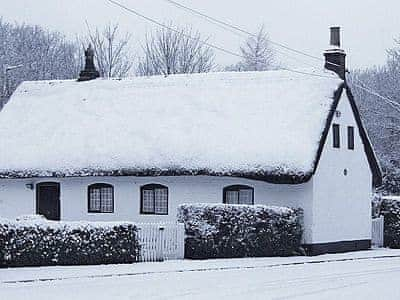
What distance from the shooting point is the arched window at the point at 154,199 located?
34.7 metres

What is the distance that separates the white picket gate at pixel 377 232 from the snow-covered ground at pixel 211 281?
881cm

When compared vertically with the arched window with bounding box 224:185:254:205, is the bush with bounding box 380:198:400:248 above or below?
below

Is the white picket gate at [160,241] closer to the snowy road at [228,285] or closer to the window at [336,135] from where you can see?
the snowy road at [228,285]

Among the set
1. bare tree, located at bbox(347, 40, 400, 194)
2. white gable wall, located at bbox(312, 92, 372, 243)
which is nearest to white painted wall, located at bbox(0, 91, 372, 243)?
white gable wall, located at bbox(312, 92, 372, 243)

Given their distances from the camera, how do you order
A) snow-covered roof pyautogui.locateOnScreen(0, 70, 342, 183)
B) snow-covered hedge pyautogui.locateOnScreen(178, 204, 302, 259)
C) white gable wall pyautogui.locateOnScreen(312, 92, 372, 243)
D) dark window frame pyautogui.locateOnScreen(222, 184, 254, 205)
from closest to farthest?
snow-covered hedge pyautogui.locateOnScreen(178, 204, 302, 259), snow-covered roof pyautogui.locateOnScreen(0, 70, 342, 183), dark window frame pyautogui.locateOnScreen(222, 184, 254, 205), white gable wall pyautogui.locateOnScreen(312, 92, 372, 243)

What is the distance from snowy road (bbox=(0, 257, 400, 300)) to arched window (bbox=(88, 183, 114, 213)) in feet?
34.4

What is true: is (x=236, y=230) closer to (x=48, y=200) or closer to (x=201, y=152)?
(x=201, y=152)

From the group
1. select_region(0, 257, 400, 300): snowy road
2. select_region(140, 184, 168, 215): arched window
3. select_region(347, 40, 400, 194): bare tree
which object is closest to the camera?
select_region(0, 257, 400, 300): snowy road

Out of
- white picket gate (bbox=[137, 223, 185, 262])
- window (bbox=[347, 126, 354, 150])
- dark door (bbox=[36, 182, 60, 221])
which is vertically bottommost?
white picket gate (bbox=[137, 223, 185, 262])

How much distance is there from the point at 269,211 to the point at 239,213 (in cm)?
149

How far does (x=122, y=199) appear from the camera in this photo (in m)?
35.2

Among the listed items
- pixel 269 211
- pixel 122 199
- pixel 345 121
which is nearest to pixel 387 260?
pixel 269 211

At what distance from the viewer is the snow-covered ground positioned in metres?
19.4

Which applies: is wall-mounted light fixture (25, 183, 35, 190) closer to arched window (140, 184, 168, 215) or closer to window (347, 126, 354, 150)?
arched window (140, 184, 168, 215)
